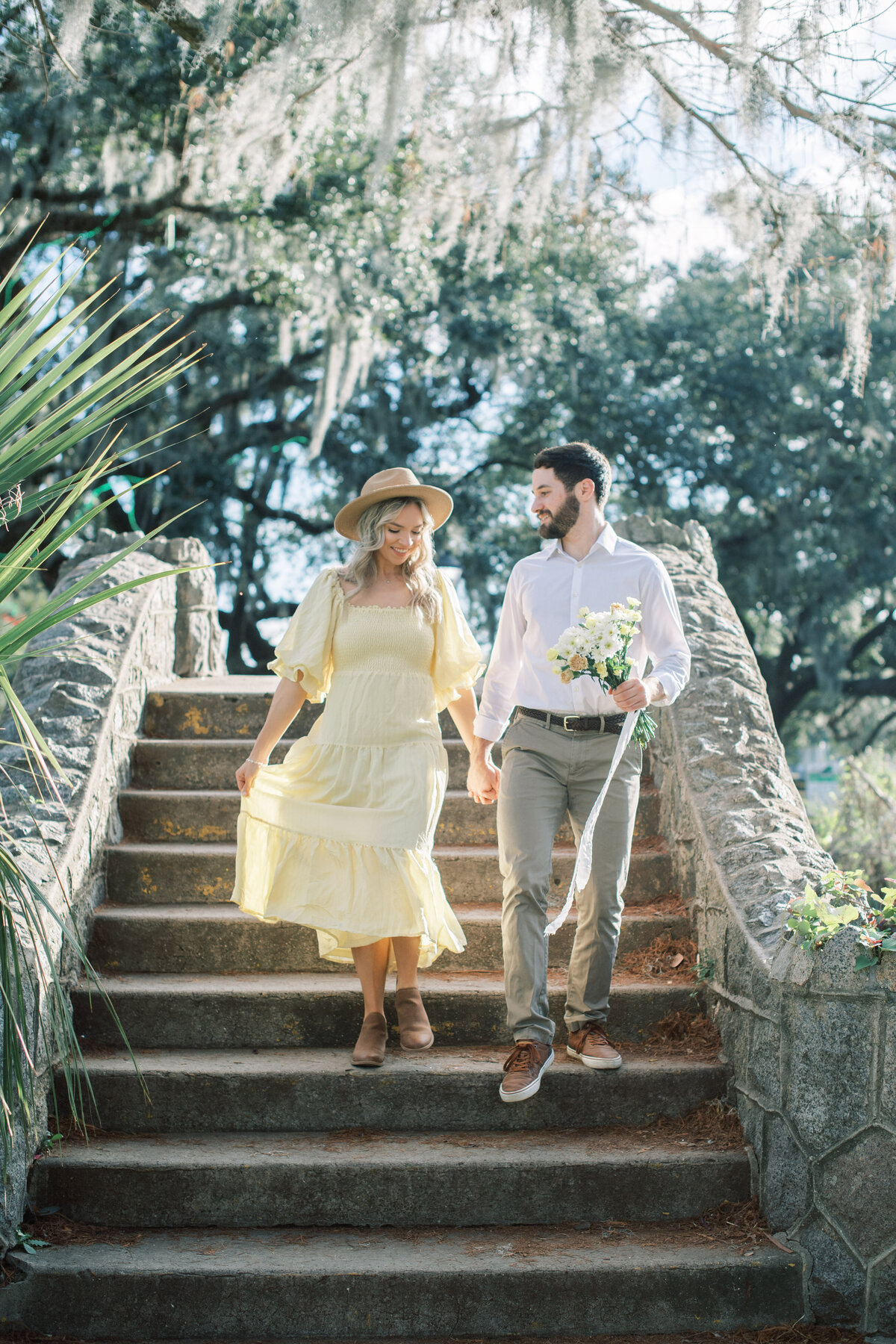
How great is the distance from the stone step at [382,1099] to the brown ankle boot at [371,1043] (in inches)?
1.2

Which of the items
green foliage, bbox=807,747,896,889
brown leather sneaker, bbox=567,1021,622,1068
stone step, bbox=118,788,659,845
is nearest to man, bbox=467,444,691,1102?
brown leather sneaker, bbox=567,1021,622,1068

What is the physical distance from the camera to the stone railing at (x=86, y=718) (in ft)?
10.7

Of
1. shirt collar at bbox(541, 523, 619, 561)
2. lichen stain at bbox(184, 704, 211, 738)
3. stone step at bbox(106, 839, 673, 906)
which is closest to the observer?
shirt collar at bbox(541, 523, 619, 561)

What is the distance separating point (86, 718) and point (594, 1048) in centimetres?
234

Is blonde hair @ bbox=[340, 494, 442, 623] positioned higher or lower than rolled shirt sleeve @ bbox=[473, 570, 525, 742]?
higher

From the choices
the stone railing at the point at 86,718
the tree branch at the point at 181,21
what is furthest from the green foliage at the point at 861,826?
the tree branch at the point at 181,21

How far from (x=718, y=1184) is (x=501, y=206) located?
5.42 meters

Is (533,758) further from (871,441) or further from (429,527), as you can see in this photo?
(871,441)

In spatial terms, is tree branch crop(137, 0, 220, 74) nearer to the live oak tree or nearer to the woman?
the live oak tree

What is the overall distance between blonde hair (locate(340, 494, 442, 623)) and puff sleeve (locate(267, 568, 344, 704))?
8 cm

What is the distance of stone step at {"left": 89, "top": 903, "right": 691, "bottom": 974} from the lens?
3.76 m

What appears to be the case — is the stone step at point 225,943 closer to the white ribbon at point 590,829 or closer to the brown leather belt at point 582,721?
the white ribbon at point 590,829

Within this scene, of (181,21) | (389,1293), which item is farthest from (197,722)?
(181,21)

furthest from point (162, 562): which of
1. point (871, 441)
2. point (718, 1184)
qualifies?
point (871, 441)
